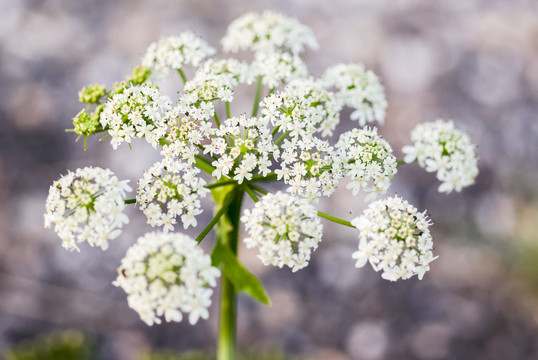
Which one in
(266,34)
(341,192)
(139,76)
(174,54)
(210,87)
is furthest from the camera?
(341,192)

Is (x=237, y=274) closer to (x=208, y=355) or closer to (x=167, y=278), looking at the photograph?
(x=167, y=278)

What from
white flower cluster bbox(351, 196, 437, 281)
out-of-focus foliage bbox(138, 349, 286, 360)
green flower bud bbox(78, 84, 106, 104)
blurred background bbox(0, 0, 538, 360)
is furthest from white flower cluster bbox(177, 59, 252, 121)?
blurred background bbox(0, 0, 538, 360)

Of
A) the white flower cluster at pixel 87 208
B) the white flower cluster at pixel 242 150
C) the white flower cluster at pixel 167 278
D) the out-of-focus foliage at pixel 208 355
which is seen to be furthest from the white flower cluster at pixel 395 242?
the out-of-focus foliage at pixel 208 355

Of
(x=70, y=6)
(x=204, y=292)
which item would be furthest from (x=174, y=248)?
(x=70, y=6)

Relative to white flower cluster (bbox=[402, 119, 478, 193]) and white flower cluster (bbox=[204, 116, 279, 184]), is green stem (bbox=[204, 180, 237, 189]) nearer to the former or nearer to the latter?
white flower cluster (bbox=[204, 116, 279, 184])

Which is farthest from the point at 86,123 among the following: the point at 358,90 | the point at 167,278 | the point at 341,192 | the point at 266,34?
the point at 341,192

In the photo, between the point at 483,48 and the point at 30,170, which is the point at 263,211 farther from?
the point at 483,48

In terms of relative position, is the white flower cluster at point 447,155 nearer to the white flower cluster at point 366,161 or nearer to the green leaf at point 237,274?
the white flower cluster at point 366,161
